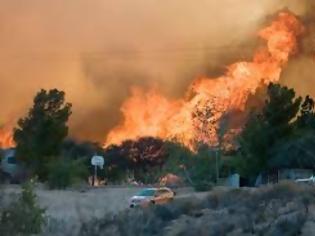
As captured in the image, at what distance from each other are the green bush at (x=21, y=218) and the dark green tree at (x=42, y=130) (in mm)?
71092

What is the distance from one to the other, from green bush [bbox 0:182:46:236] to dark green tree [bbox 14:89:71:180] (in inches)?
2799

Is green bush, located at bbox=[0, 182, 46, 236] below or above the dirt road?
below

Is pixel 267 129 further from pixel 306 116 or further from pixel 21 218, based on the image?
pixel 21 218

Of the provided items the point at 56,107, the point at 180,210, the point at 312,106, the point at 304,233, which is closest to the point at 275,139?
the point at 312,106

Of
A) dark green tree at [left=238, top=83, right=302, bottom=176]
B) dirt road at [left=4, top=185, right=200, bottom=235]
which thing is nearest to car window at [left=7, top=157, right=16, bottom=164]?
dirt road at [left=4, top=185, right=200, bottom=235]

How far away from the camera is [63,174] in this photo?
9019cm

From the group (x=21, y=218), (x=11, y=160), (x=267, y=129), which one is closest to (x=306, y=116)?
(x=267, y=129)

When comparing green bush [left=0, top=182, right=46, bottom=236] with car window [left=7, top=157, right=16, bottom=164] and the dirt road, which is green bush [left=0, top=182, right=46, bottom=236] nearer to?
the dirt road

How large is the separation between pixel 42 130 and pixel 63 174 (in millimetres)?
11907

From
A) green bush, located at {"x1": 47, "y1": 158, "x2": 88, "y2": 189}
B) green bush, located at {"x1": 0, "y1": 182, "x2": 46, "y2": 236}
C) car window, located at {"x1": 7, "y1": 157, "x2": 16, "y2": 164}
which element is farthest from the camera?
car window, located at {"x1": 7, "y1": 157, "x2": 16, "y2": 164}

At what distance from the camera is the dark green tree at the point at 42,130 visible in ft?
326

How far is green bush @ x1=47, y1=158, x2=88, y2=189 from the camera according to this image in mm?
89438

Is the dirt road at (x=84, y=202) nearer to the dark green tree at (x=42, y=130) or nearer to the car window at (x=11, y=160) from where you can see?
the dark green tree at (x=42, y=130)

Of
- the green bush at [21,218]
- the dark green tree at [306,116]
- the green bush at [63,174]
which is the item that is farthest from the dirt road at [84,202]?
the dark green tree at [306,116]
